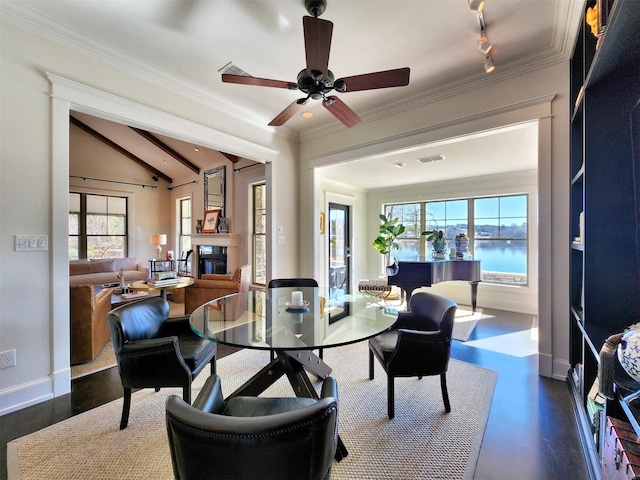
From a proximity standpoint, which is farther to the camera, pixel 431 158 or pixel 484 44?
pixel 431 158

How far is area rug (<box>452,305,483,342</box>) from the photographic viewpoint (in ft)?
11.6

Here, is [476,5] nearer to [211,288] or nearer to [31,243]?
[31,243]

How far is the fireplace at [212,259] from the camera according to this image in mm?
6156

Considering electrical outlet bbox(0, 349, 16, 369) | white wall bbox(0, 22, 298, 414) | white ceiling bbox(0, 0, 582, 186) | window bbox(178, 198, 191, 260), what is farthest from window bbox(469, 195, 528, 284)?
window bbox(178, 198, 191, 260)

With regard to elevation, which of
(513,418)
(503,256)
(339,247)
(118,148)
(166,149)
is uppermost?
(118,148)

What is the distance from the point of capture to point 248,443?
72 cm

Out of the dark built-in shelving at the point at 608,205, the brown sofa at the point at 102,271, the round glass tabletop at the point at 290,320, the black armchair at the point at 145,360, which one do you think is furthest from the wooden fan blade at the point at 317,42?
the brown sofa at the point at 102,271

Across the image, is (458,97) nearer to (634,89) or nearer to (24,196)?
(634,89)

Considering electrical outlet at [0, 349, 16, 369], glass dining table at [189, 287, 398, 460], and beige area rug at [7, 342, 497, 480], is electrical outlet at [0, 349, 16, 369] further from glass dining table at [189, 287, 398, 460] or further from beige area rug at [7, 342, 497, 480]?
glass dining table at [189, 287, 398, 460]

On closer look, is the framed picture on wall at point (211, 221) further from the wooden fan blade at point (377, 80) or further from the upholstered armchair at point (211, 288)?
the wooden fan blade at point (377, 80)

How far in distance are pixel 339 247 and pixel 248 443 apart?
565 centimetres

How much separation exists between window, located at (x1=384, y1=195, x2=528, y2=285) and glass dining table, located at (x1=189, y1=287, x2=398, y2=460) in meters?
3.89

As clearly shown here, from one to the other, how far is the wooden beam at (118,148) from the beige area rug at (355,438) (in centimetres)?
681

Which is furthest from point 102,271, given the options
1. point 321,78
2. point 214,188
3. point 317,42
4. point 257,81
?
point 317,42
